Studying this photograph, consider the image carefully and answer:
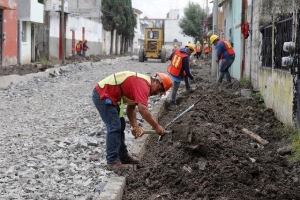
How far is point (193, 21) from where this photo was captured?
6272 cm

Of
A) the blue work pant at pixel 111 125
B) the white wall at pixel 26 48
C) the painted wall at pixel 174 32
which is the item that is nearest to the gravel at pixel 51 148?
the blue work pant at pixel 111 125

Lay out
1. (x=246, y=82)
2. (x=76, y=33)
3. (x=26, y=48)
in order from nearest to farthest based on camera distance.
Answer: (x=246, y=82), (x=26, y=48), (x=76, y=33)

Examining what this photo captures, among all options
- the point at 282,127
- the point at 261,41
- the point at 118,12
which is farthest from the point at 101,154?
the point at 118,12

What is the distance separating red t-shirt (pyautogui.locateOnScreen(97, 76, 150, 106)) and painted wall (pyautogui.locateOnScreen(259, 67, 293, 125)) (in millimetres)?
2834

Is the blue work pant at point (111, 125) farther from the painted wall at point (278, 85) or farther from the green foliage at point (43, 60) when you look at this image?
the green foliage at point (43, 60)

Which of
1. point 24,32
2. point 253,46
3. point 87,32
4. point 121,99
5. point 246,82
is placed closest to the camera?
point 121,99

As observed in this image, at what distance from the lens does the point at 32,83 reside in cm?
Answer: 1802

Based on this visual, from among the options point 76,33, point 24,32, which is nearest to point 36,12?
point 24,32

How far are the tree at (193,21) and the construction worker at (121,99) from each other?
5545cm

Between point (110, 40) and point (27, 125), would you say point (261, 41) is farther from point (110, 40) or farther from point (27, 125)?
point (110, 40)

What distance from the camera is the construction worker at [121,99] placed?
5656mm

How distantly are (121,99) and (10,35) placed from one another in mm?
21308

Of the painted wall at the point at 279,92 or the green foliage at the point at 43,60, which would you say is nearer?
the painted wall at the point at 279,92

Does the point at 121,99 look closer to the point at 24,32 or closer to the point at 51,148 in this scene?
the point at 51,148
